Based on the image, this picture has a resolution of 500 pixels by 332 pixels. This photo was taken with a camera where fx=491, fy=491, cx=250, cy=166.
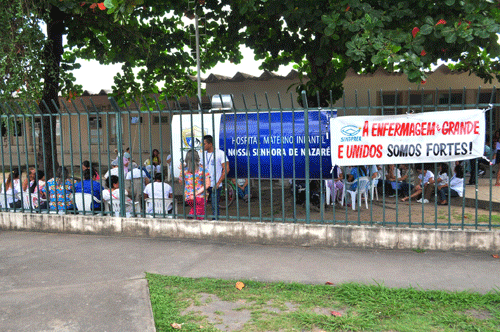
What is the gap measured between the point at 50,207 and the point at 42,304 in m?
3.92

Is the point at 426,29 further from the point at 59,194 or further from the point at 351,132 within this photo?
the point at 59,194

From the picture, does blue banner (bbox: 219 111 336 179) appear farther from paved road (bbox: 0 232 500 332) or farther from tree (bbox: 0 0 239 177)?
tree (bbox: 0 0 239 177)

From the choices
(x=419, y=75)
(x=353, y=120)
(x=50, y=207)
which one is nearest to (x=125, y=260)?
(x=50, y=207)

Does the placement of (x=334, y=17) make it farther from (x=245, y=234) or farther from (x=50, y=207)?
(x=50, y=207)

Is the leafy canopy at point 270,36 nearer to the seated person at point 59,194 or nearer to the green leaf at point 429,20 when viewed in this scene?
the green leaf at point 429,20

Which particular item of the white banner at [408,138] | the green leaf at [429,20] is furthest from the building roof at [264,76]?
the white banner at [408,138]

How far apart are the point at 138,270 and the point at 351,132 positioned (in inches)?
125

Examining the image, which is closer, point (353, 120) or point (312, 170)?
point (353, 120)

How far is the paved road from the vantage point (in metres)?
4.11

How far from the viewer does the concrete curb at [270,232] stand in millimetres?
5996

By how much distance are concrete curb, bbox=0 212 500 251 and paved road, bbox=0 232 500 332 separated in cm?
14

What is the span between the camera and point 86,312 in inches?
162

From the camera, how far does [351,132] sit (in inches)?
254

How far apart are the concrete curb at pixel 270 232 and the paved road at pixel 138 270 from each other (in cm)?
14
